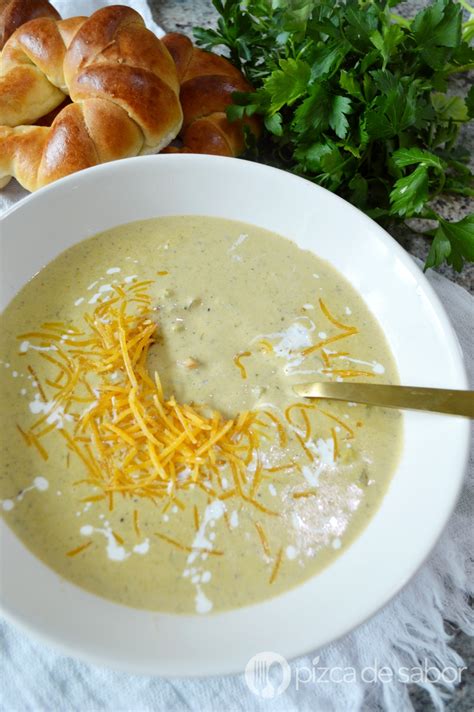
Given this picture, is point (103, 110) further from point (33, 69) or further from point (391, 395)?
point (391, 395)

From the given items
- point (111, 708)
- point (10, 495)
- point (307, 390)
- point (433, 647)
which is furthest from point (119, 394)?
point (433, 647)

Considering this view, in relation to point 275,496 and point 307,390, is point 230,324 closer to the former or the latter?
point 307,390

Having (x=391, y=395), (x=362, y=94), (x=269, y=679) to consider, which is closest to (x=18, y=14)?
(x=362, y=94)

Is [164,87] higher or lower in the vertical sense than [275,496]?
higher

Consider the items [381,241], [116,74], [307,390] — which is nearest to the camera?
[307,390]

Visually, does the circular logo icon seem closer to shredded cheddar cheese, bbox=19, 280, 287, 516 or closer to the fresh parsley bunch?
shredded cheddar cheese, bbox=19, 280, 287, 516

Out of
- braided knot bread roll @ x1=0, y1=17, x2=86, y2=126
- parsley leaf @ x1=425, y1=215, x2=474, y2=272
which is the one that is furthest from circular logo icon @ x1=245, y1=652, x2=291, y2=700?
braided knot bread roll @ x1=0, y1=17, x2=86, y2=126

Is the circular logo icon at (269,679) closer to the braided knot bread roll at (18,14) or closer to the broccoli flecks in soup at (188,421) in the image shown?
the broccoli flecks in soup at (188,421)
